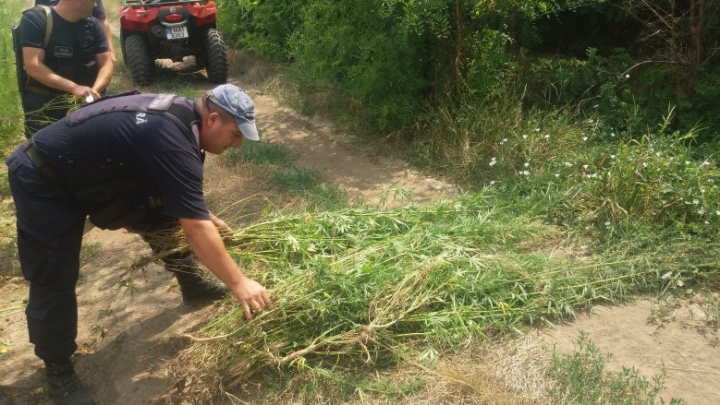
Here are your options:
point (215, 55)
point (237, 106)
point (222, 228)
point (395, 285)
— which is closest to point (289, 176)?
point (222, 228)

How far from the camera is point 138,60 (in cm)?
838

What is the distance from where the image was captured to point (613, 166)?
4.39 m

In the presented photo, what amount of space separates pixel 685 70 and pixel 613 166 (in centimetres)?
181

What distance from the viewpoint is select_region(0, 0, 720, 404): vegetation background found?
308cm

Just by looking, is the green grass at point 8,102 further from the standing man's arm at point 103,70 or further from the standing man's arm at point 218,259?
the standing man's arm at point 218,259

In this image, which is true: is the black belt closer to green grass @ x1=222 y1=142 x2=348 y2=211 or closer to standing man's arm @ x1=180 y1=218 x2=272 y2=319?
standing man's arm @ x1=180 y1=218 x2=272 y2=319

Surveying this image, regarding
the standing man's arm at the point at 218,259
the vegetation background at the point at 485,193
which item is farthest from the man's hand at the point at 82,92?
the standing man's arm at the point at 218,259

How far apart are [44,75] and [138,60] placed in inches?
173

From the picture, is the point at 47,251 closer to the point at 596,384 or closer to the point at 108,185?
the point at 108,185

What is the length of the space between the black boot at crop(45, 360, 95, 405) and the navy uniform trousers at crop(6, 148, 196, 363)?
55 millimetres

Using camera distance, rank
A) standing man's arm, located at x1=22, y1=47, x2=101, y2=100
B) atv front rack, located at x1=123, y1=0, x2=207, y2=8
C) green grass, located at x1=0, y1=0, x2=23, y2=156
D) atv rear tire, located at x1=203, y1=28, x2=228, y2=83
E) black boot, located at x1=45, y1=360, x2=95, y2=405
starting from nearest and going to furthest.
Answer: black boot, located at x1=45, y1=360, x2=95, y2=405 < standing man's arm, located at x1=22, y1=47, x2=101, y2=100 < green grass, located at x1=0, y1=0, x2=23, y2=156 < atv rear tire, located at x1=203, y1=28, x2=228, y2=83 < atv front rack, located at x1=123, y1=0, x2=207, y2=8

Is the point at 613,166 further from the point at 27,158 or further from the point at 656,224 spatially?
the point at 27,158

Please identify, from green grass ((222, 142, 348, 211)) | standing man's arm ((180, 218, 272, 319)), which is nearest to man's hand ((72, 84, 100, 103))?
green grass ((222, 142, 348, 211))

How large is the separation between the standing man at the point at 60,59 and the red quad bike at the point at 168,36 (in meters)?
4.06
